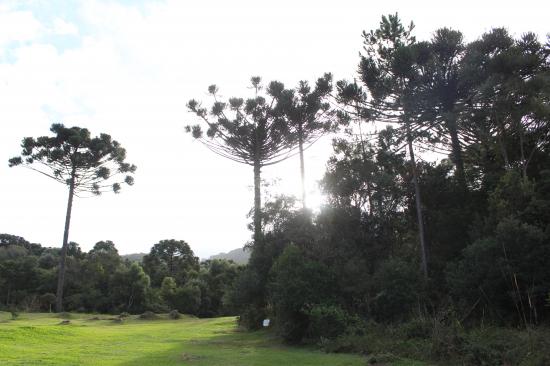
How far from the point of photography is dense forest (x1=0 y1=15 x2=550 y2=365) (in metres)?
14.7

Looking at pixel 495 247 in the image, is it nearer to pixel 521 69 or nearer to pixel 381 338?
pixel 381 338

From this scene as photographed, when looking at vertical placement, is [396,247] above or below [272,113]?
below

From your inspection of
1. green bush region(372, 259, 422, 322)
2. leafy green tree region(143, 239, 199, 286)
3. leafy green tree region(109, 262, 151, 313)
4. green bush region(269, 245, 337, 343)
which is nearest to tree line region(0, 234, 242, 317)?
leafy green tree region(109, 262, 151, 313)

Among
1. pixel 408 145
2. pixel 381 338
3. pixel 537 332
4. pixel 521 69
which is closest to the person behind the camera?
pixel 537 332

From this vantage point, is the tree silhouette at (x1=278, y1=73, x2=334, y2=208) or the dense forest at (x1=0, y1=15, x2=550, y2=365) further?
the tree silhouette at (x1=278, y1=73, x2=334, y2=208)

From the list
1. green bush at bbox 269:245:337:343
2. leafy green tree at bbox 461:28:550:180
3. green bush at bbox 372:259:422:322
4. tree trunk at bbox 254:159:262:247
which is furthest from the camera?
tree trunk at bbox 254:159:262:247

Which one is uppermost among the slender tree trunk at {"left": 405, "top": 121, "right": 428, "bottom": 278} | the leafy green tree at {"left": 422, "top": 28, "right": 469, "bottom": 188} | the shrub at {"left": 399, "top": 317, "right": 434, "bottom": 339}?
the leafy green tree at {"left": 422, "top": 28, "right": 469, "bottom": 188}

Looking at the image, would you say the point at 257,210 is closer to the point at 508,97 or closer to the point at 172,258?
Result: the point at 508,97

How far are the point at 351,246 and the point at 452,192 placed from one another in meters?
5.45

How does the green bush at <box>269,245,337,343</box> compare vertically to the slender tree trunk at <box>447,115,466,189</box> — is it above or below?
below

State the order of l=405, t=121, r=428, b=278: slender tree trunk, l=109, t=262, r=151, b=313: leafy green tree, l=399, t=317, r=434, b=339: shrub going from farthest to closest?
l=109, t=262, r=151, b=313: leafy green tree < l=405, t=121, r=428, b=278: slender tree trunk < l=399, t=317, r=434, b=339: shrub

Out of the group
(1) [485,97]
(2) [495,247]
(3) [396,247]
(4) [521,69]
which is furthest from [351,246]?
(4) [521,69]

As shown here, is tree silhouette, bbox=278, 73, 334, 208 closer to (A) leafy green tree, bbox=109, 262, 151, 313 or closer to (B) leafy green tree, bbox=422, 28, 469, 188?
(B) leafy green tree, bbox=422, 28, 469, 188

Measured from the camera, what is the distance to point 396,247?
21.9 m
